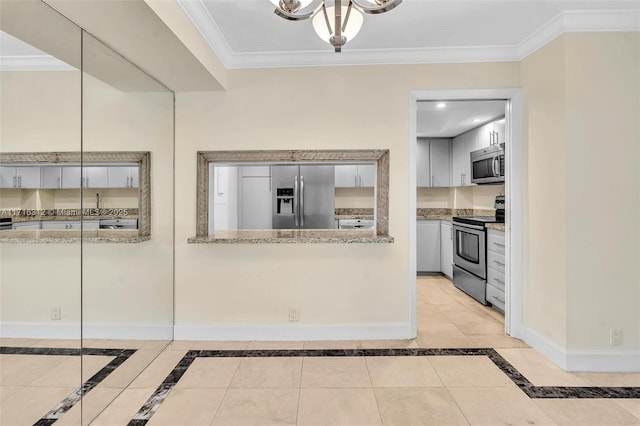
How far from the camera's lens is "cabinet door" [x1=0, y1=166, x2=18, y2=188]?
147cm

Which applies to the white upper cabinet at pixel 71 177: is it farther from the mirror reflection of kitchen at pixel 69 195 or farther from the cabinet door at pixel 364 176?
the cabinet door at pixel 364 176

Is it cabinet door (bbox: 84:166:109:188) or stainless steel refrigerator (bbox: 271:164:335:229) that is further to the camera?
stainless steel refrigerator (bbox: 271:164:335:229)

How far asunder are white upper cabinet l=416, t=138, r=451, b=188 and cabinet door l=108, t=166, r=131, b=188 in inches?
183

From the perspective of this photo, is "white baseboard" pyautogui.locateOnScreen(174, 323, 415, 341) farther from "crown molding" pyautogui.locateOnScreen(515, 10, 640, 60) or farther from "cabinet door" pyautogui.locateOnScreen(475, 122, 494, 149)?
"cabinet door" pyautogui.locateOnScreen(475, 122, 494, 149)

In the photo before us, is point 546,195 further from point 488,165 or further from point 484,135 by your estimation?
point 484,135

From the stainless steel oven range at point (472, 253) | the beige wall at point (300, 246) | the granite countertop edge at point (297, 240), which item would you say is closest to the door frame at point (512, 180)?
the beige wall at point (300, 246)

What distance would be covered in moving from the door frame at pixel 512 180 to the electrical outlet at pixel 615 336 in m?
0.65

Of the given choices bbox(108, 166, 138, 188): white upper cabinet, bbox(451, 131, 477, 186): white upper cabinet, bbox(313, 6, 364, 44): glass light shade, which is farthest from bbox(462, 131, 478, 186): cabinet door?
bbox(108, 166, 138, 188): white upper cabinet

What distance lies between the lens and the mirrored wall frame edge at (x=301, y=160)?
309cm

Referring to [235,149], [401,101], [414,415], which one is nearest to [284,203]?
[235,149]

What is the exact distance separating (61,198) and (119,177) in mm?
530

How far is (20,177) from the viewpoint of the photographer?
5.15 feet

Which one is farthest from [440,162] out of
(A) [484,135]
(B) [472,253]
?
(B) [472,253]

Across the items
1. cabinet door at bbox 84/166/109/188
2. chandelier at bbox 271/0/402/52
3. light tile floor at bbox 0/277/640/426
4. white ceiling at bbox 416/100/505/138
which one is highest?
white ceiling at bbox 416/100/505/138
